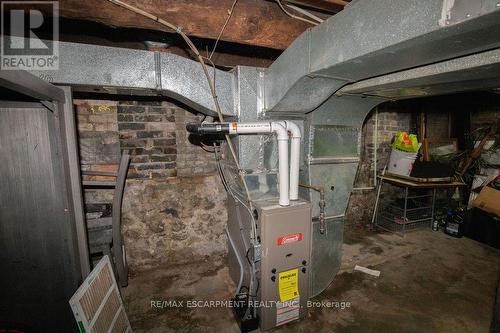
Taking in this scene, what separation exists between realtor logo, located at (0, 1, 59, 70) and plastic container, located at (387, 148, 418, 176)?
4.03 meters

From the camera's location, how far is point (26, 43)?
126 cm

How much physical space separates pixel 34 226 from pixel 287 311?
1.79 meters

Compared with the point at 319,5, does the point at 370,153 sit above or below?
below

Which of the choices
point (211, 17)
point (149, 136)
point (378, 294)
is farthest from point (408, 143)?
point (149, 136)

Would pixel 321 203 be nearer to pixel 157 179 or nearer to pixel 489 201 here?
pixel 157 179

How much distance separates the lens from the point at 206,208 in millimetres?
2639

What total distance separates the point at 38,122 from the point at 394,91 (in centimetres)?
229

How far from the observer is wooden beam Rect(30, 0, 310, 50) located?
1.12 metres

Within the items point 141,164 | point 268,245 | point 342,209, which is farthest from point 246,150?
point 141,164

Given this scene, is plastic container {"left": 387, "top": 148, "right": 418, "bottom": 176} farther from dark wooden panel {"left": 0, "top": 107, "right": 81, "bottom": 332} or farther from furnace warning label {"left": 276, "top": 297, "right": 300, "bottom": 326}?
dark wooden panel {"left": 0, "top": 107, "right": 81, "bottom": 332}

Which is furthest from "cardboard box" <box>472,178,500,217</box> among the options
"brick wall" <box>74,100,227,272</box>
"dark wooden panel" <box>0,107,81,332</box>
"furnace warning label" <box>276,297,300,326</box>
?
"dark wooden panel" <box>0,107,81,332</box>

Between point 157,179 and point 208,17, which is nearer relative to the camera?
point 208,17

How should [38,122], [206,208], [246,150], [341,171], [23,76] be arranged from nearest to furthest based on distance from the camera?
[23,76], [38,122], [246,150], [341,171], [206,208]

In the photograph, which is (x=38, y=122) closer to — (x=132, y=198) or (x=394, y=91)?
(x=132, y=198)
